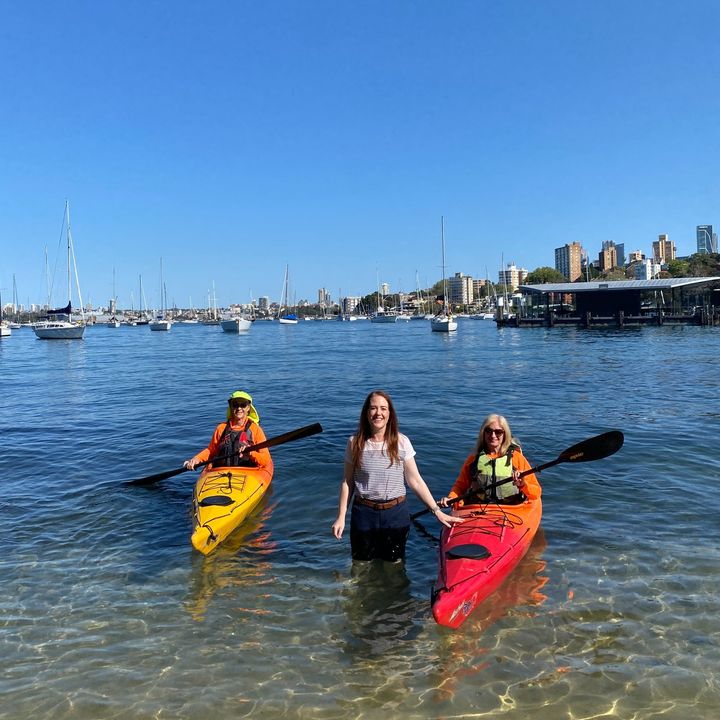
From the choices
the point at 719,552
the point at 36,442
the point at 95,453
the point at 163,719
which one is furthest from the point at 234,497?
the point at 36,442

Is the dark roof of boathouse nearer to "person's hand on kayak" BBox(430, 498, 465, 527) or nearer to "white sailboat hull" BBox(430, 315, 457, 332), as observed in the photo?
"white sailboat hull" BBox(430, 315, 457, 332)

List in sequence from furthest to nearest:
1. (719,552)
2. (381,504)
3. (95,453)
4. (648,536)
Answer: (95,453)
(648,536)
(719,552)
(381,504)

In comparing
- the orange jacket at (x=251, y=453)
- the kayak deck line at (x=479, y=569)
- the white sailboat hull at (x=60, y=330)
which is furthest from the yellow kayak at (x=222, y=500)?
the white sailboat hull at (x=60, y=330)

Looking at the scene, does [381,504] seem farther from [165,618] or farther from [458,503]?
[165,618]

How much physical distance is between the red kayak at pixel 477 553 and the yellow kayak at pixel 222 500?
287 cm

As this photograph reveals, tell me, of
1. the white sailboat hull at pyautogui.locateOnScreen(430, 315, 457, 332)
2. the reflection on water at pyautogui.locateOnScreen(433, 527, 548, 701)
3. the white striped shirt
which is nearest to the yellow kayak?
the white striped shirt

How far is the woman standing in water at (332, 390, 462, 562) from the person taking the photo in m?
5.41

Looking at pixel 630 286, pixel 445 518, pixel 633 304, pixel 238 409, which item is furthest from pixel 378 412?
pixel 633 304

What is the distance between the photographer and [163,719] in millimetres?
4348

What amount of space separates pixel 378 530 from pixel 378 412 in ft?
4.16

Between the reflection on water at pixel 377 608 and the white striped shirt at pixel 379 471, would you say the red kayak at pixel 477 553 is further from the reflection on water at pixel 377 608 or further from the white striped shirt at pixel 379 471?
the white striped shirt at pixel 379 471

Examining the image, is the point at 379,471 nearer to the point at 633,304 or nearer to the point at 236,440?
the point at 236,440

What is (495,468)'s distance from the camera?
22.6ft

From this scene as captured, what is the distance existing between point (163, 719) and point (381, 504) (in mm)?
2468
